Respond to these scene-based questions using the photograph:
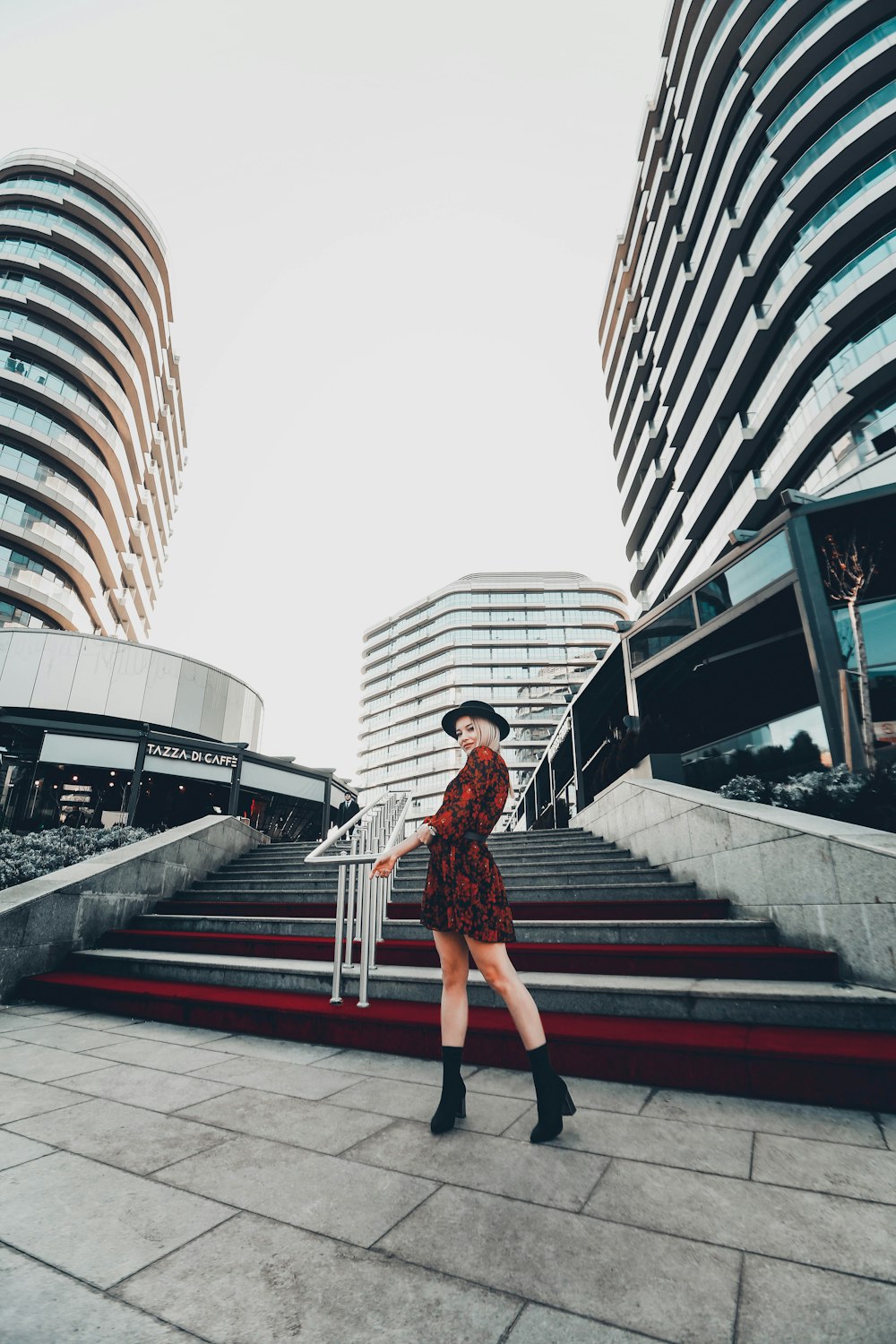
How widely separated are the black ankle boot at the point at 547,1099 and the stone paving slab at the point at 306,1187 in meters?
0.54

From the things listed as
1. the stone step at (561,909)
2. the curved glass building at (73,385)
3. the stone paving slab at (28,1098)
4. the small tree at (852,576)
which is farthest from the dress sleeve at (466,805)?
the curved glass building at (73,385)

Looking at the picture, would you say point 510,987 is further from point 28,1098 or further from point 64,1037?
point 64,1037

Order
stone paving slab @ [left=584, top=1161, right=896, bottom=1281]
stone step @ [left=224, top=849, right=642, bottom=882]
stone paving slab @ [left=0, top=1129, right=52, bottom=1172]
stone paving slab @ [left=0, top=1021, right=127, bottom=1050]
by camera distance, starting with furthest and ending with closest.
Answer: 1. stone step @ [left=224, top=849, right=642, bottom=882]
2. stone paving slab @ [left=0, top=1021, right=127, bottom=1050]
3. stone paving slab @ [left=0, top=1129, right=52, bottom=1172]
4. stone paving slab @ [left=584, top=1161, right=896, bottom=1281]

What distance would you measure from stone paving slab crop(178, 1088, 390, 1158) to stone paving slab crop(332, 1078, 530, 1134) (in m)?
0.11

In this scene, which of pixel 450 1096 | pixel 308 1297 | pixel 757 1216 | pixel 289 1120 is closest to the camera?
pixel 308 1297

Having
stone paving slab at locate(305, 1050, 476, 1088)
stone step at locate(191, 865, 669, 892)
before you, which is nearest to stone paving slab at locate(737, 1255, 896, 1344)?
stone paving slab at locate(305, 1050, 476, 1088)

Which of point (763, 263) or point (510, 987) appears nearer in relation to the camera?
point (510, 987)

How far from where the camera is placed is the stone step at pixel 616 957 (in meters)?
3.75

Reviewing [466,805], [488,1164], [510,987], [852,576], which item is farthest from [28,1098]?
[852,576]

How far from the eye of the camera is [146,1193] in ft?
7.00

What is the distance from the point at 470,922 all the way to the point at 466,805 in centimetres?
52

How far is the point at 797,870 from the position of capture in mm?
4207

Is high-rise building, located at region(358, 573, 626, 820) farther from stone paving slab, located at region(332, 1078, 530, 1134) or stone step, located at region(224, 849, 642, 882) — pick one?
stone paving slab, located at region(332, 1078, 530, 1134)

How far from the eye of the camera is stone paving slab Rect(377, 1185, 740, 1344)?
1485 millimetres
